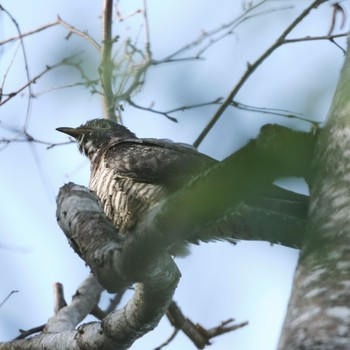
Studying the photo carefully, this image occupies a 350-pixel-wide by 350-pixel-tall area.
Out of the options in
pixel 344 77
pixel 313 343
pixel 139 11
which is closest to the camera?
pixel 313 343

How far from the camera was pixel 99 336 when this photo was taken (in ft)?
14.3

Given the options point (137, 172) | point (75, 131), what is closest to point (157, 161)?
point (137, 172)

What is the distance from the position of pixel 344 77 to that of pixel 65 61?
141cm

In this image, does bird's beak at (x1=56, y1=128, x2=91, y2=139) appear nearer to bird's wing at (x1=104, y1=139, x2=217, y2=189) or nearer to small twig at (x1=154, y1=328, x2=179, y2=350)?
bird's wing at (x1=104, y1=139, x2=217, y2=189)

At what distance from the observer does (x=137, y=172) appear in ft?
18.2

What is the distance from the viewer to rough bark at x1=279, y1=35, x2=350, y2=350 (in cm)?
162

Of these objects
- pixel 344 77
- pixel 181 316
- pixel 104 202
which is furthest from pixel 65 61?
pixel 181 316

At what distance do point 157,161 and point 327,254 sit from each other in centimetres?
391

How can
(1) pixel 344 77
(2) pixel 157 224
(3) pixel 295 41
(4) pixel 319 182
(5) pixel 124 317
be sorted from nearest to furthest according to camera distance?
(4) pixel 319 182 → (1) pixel 344 77 → (2) pixel 157 224 → (5) pixel 124 317 → (3) pixel 295 41

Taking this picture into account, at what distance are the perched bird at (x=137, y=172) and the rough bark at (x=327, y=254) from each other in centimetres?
279

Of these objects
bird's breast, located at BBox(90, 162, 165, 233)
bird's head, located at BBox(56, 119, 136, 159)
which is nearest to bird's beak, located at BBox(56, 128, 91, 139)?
bird's head, located at BBox(56, 119, 136, 159)

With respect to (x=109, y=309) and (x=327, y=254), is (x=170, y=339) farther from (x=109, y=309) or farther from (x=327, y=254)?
(x=327, y=254)

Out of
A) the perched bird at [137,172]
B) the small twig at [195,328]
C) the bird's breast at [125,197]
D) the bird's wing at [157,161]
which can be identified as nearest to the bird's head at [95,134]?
the perched bird at [137,172]

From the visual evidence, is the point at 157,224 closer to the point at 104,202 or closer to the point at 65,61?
the point at 65,61
